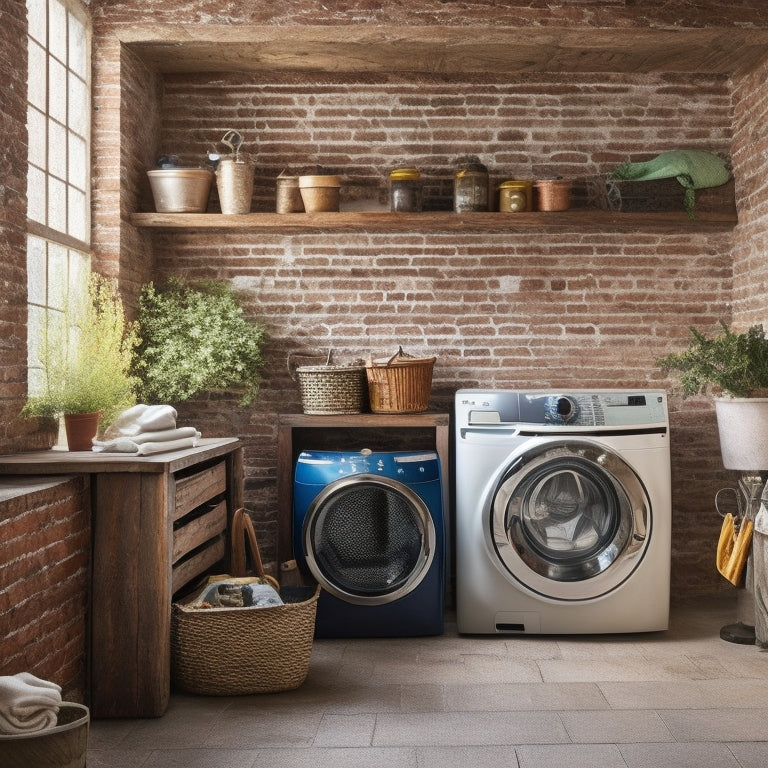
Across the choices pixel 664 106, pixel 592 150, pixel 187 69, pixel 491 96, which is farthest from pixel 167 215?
pixel 664 106

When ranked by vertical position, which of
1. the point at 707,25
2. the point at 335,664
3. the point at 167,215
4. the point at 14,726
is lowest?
the point at 335,664

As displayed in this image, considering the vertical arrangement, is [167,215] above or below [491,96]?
below

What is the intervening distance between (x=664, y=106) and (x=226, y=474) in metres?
2.94

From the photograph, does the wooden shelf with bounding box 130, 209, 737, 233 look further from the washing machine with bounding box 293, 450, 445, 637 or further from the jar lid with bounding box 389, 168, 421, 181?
the washing machine with bounding box 293, 450, 445, 637

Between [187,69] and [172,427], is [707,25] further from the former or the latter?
[172,427]

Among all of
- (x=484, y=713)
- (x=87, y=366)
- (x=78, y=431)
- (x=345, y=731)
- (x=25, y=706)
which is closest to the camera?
(x=25, y=706)

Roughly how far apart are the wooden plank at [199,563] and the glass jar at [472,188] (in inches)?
78.2

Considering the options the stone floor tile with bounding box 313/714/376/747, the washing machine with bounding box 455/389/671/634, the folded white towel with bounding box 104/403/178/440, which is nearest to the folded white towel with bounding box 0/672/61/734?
the stone floor tile with bounding box 313/714/376/747

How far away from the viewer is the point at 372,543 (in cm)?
409

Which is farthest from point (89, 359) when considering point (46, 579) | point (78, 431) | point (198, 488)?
point (46, 579)

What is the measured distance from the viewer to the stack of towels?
322 centimetres

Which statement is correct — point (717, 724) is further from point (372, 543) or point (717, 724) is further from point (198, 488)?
point (198, 488)

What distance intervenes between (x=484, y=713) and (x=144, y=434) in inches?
60.9

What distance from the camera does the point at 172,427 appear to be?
11.5ft
